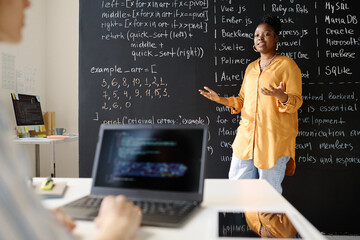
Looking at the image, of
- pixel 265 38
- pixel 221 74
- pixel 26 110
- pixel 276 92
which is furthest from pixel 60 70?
pixel 276 92

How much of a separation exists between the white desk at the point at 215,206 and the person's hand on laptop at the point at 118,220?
63 millimetres

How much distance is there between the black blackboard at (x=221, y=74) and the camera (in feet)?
9.45

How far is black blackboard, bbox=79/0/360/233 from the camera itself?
288 cm

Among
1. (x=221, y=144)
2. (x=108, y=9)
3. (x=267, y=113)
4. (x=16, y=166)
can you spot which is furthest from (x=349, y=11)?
(x=16, y=166)

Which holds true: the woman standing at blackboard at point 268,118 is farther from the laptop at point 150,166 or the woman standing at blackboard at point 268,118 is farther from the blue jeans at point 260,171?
the laptop at point 150,166

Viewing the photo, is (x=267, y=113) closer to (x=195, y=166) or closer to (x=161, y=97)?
(x=161, y=97)

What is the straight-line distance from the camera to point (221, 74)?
9.81 feet

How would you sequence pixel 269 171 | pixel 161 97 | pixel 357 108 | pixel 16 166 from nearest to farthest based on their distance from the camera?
pixel 16 166 → pixel 269 171 → pixel 357 108 → pixel 161 97

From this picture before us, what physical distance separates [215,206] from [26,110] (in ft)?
9.53

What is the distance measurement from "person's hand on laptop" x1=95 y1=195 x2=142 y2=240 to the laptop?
190mm

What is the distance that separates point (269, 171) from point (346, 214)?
1081mm

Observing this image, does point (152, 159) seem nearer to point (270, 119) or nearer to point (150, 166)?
point (150, 166)

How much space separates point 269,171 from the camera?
239cm

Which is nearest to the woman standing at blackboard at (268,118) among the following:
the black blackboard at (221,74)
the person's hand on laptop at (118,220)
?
the black blackboard at (221,74)
